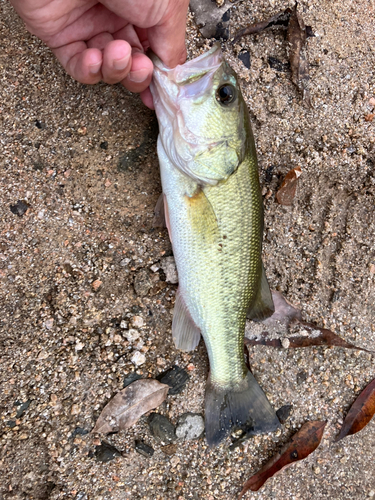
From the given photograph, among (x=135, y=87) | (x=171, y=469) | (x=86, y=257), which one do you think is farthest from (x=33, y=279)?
(x=171, y=469)

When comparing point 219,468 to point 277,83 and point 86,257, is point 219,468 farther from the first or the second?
point 277,83

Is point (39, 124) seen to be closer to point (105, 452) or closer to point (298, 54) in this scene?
point (298, 54)

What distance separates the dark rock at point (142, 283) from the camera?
2.46 m

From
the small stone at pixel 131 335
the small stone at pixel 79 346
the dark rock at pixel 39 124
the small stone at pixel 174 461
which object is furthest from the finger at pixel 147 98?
the small stone at pixel 174 461

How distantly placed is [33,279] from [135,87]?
133 centimetres

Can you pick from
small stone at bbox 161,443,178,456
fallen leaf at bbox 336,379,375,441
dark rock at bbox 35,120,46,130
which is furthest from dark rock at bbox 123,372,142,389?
dark rock at bbox 35,120,46,130

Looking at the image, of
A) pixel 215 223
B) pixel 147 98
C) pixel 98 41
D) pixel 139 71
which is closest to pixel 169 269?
pixel 215 223

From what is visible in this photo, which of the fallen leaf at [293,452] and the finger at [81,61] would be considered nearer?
the finger at [81,61]

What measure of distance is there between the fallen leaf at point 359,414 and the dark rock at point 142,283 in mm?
1744

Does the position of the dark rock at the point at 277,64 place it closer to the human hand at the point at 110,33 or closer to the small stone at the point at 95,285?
the human hand at the point at 110,33

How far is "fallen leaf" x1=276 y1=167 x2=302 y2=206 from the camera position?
2.61 meters

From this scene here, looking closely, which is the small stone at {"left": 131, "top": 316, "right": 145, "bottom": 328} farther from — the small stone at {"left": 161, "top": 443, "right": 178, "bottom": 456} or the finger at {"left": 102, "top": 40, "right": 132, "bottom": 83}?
the finger at {"left": 102, "top": 40, "right": 132, "bottom": 83}

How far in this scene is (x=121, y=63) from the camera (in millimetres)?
1899

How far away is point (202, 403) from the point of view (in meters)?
2.50
